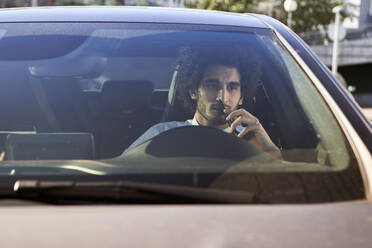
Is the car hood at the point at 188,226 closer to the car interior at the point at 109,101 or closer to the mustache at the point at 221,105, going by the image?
the car interior at the point at 109,101

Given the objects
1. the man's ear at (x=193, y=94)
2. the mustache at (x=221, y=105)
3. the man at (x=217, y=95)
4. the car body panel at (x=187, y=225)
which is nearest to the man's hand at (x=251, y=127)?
the man at (x=217, y=95)

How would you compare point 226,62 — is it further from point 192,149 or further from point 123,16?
point 192,149

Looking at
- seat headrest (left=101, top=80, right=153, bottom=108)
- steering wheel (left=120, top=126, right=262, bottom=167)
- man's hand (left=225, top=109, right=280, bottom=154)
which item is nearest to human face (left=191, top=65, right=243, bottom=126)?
man's hand (left=225, top=109, right=280, bottom=154)

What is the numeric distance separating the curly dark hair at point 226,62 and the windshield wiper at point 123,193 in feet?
2.65

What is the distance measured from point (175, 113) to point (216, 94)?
1.04 ft

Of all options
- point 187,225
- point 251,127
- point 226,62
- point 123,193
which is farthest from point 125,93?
point 187,225

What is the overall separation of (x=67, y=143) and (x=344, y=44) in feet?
113

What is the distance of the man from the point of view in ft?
6.15

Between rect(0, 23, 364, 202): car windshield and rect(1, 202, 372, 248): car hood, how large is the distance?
4.0 inches

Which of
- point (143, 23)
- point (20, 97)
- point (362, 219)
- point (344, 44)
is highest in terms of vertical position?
point (143, 23)

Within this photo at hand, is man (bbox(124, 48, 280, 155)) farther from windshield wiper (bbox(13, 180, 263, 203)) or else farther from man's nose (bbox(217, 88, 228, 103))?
windshield wiper (bbox(13, 180, 263, 203))

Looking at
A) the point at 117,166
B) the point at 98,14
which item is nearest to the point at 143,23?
the point at 98,14

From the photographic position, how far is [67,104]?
1866mm

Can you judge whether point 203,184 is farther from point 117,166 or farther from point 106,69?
point 106,69
